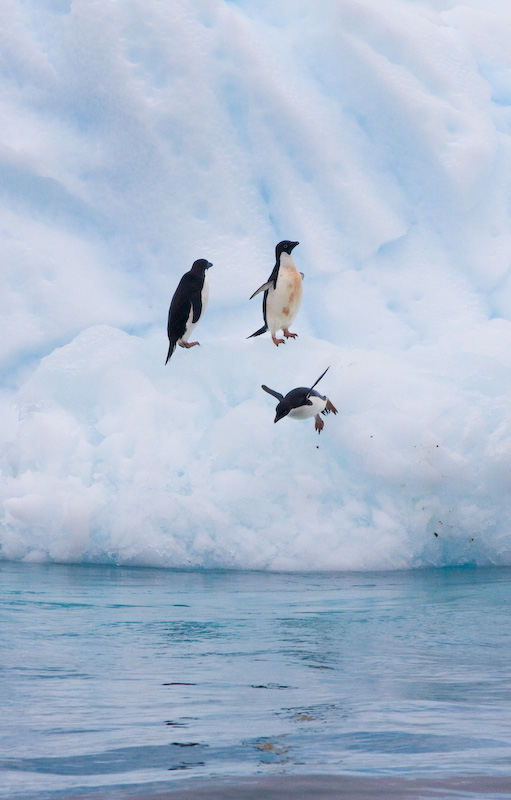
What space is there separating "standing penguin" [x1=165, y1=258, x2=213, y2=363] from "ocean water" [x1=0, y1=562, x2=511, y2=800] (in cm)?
142

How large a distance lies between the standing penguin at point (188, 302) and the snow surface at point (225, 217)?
34.1 inches


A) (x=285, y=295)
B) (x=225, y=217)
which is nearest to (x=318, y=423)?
(x=285, y=295)

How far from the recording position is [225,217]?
680 cm

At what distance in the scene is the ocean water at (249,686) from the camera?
151 cm

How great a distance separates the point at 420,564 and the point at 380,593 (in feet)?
4.11

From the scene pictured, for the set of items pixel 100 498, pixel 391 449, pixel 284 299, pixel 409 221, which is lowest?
pixel 100 498

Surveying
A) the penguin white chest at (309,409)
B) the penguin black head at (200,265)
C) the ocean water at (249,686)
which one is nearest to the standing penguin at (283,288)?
the penguin black head at (200,265)

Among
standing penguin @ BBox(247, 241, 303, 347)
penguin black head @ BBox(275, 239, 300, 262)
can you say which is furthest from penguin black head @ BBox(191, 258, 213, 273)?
penguin black head @ BBox(275, 239, 300, 262)

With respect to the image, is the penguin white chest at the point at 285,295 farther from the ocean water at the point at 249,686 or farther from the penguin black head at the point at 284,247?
the ocean water at the point at 249,686

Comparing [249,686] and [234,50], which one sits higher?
[234,50]

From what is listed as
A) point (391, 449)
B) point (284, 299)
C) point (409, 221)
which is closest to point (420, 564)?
point (391, 449)

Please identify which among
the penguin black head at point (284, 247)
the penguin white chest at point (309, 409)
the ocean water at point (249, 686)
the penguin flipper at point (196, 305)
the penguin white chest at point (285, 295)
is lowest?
the ocean water at point (249, 686)

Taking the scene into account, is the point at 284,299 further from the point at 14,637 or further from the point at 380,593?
the point at 14,637

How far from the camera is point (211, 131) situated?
6.89m
